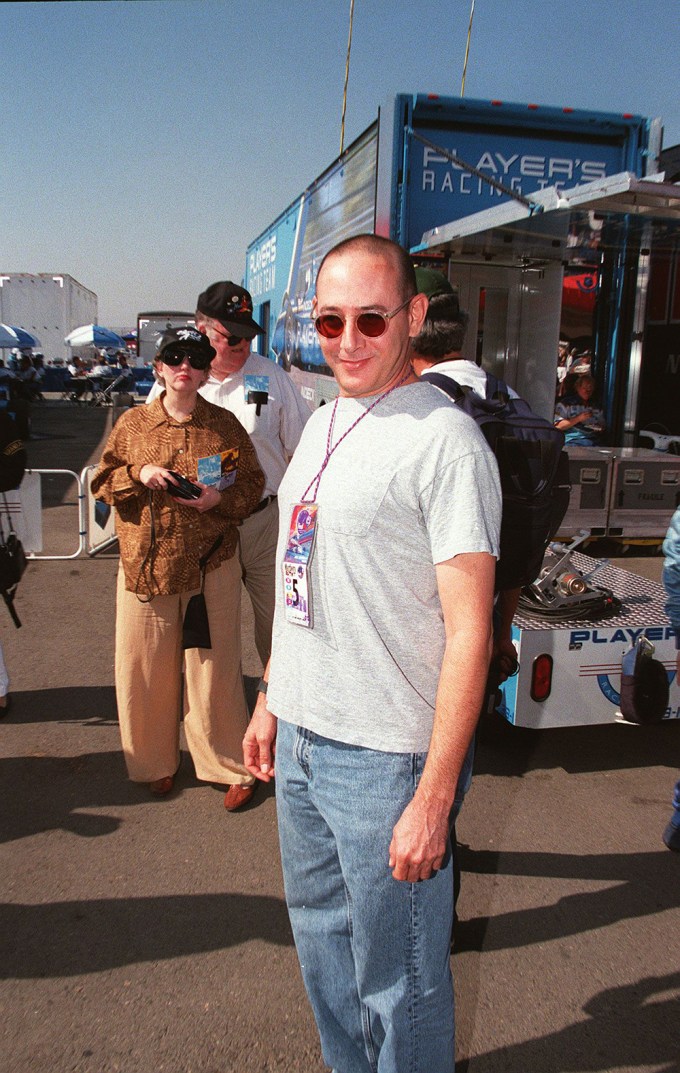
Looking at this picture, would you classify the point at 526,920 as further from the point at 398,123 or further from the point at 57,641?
the point at 398,123

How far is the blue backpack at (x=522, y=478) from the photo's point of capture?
260 centimetres

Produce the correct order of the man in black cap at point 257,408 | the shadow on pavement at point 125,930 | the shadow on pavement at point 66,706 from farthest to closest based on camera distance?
1. the shadow on pavement at point 66,706
2. the man in black cap at point 257,408
3. the shadow on pavement at point 125,930

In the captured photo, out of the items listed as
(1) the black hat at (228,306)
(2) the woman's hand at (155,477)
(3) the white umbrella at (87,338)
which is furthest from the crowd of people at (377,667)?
(3) the white umbrella at (87,338)

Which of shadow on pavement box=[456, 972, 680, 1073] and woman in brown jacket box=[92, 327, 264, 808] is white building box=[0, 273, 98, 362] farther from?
shadow on pavement box=[456, 972, 680, 1073]

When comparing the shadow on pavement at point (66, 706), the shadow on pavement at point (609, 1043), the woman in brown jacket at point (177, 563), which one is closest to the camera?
the shadow on pavement at point (609, 1043)

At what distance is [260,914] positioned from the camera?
2.96 m

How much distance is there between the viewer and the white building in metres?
38.6

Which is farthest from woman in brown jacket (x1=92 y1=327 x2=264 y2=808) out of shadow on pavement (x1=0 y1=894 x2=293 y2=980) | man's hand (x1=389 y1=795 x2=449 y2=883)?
man's hand (x1=389 y1=795 x2=449 y2=883)

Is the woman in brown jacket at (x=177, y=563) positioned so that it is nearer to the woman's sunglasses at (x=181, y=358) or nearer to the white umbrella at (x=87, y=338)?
the woman's sunglasses at (x=181, y=358)

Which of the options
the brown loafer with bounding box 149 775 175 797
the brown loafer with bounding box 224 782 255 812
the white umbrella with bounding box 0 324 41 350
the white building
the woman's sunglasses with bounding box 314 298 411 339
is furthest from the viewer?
the white building

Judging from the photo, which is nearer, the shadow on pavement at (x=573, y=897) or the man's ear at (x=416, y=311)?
the man's ear at (x=416, y=311)

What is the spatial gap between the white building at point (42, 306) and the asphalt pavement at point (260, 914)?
38110 mm

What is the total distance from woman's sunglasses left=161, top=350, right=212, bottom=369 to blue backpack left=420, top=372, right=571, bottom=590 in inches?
41.3

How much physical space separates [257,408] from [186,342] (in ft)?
2.39
